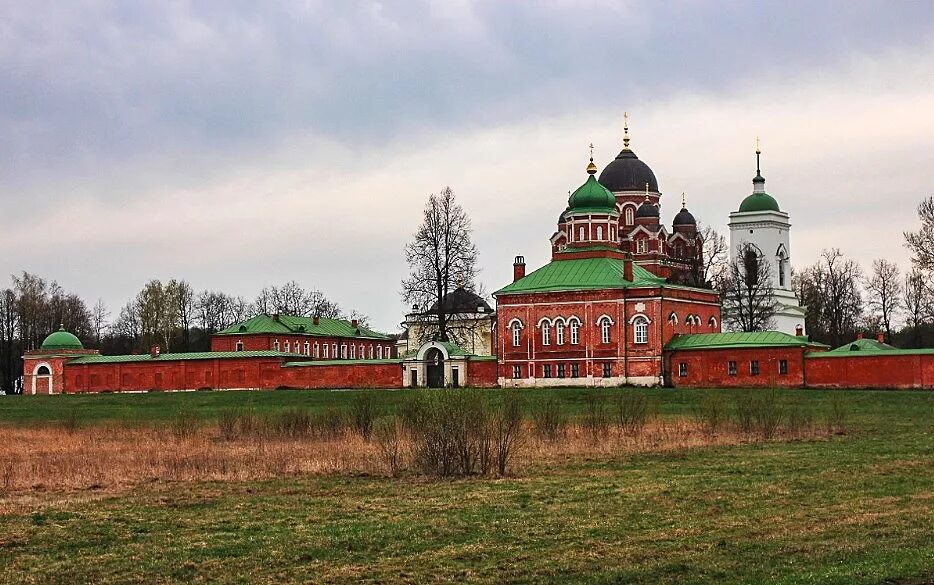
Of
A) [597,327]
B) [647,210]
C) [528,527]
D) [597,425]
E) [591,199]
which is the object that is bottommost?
[528,527]

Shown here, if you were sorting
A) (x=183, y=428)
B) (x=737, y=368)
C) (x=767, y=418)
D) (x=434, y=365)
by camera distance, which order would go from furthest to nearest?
(x=434, y=365)
(x=737, y=368)
(x=183, y=428)
(x=767, y=418)

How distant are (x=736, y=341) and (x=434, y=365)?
14742 millimetres

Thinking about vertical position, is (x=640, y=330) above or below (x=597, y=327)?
below

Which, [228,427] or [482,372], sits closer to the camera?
[228,427]

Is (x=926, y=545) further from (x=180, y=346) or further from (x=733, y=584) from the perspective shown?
(x=180, y=346)

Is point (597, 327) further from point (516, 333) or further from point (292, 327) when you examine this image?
point (292, 327)

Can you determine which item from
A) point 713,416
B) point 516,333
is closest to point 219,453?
point 713,416

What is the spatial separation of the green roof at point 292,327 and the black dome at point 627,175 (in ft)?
70.7

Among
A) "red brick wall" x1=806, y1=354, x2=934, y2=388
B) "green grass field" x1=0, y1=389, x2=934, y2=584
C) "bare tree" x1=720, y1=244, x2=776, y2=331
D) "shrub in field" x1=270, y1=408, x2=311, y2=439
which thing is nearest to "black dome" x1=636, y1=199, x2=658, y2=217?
"bare tree" x1=720, y1=244, x2=776, y2=331

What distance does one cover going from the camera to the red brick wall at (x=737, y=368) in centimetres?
5506

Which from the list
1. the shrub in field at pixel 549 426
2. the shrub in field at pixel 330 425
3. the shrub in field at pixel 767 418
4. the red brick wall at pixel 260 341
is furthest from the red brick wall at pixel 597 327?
the shrub in field at pixel 549 426

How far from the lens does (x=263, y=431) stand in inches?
1232

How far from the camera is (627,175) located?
8250 cm

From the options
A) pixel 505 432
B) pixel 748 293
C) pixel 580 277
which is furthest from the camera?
pixel 748 293
